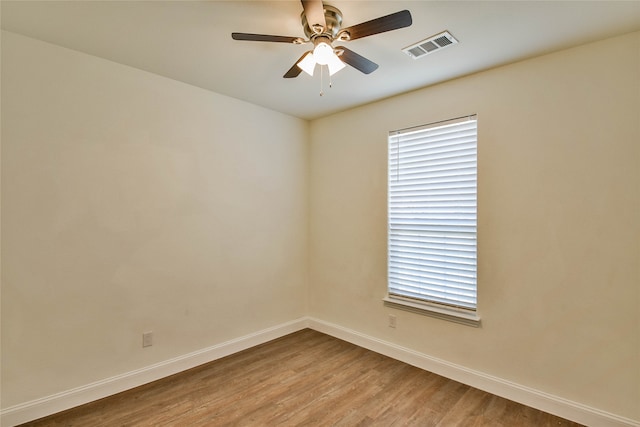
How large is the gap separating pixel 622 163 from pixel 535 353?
148 cm

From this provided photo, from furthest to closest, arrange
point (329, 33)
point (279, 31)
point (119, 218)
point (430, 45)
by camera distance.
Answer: point (119, 218) < point (430, 45) < point (279, 31) < point (329, 33)

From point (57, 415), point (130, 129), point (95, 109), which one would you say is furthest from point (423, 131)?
point (57, 415)

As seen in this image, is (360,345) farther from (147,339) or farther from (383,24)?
(383,24)

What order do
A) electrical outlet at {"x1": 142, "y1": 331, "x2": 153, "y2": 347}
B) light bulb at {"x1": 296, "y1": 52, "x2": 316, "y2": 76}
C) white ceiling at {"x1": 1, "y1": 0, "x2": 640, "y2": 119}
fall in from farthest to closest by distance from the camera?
1. electrical outlet at {"x1": 142, "y1": 331, "x2": 153, "y2": 347}
2. light bulb at {"x1": 296, "y1": 52, "x2": 316, "y2": 76}
3. white ceiling at {"x1": 1, "y1": 0, "x2": 640, "y2": 119}

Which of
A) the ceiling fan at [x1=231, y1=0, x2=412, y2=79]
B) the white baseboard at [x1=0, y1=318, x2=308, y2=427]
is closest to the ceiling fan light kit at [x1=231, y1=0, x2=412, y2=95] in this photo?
the ceiling fan at [x1=231, y1=0, x2=412, y2=79]

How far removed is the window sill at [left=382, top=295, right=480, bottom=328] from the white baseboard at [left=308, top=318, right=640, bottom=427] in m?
0.40

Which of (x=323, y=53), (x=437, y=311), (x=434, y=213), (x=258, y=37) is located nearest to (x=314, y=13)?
(x=323, y=53)

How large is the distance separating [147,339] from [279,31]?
2701 mm

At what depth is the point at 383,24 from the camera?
1659mm

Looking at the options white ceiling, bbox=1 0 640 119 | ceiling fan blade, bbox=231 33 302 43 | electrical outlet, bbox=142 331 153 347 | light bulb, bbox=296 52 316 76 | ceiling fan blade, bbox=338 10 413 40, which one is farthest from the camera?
electrical outlet, bbox=142 331 153 347

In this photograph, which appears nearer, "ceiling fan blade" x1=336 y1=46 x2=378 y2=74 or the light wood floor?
"ceiling fan blade" x1=336 y1=46 x2=378 y2=74

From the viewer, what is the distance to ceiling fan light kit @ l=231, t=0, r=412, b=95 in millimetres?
1636

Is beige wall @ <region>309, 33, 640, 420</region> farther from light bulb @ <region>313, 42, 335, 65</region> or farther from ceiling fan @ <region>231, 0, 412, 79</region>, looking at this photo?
light bulb @ <region>313, 42, 335, 65</region>

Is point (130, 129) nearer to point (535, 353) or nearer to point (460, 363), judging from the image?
point (460, 363)
